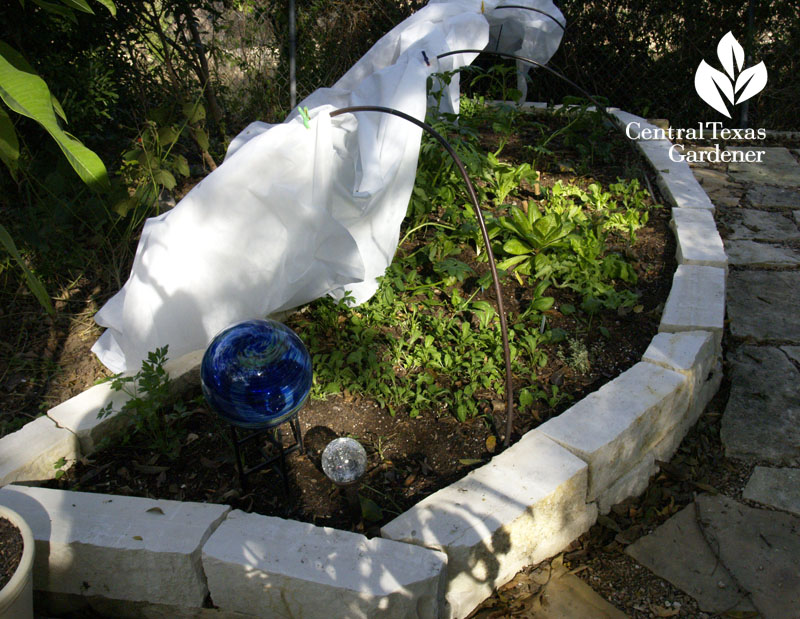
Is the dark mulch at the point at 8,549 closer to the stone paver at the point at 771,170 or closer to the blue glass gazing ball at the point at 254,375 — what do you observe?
the blue glass gazing ball at the point at 254,375

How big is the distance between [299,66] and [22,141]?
2.64 metres

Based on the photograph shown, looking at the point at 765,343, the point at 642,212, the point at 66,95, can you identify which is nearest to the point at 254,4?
the point at 66,95

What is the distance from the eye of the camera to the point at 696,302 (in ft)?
9.59

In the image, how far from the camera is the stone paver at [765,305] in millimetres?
3145

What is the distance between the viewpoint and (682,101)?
5.71 m

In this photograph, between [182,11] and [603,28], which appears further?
[603,28]

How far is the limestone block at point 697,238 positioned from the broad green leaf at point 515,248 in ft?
2.50

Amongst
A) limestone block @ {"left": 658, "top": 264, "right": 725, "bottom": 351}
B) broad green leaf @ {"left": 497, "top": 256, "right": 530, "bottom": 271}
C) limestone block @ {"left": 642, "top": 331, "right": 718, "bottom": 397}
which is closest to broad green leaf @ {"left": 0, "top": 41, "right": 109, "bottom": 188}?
broad green leaf @ {"left": 497, "top": 256, "right": 530, "bottom": 271}

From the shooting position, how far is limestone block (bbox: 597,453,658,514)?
93.8 inches

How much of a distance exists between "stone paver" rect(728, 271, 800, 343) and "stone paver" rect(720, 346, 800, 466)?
0.40 feet

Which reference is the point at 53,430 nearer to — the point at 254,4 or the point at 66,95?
the point at 66,95

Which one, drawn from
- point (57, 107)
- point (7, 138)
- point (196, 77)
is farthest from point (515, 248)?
point (196, 77)

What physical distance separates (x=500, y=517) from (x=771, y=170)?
3.81m

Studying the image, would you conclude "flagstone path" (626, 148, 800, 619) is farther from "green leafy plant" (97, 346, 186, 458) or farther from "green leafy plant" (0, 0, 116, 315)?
"green leafy plant" (0, 0, 116, 315)
